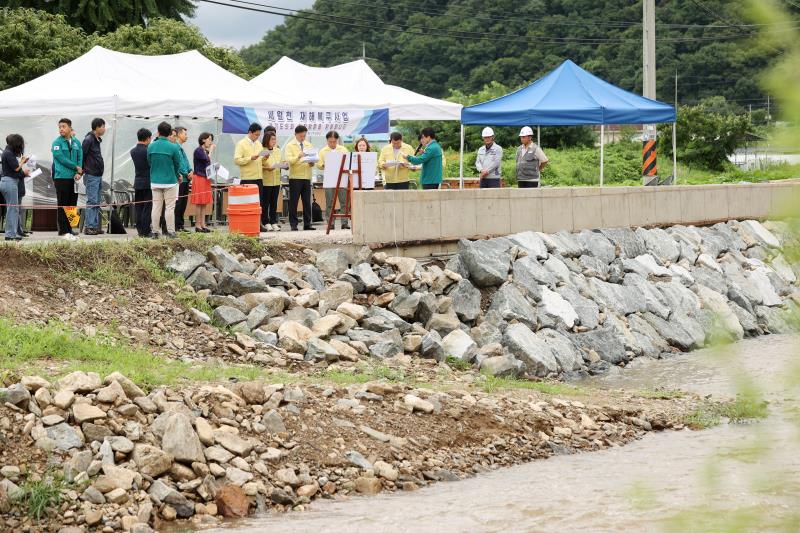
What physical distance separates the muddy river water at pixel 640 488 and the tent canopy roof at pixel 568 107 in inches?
347

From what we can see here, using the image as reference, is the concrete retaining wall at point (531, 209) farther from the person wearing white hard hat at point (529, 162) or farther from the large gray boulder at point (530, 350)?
the large gray boulder at point (530, 350)

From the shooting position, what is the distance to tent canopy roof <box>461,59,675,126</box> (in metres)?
22.0

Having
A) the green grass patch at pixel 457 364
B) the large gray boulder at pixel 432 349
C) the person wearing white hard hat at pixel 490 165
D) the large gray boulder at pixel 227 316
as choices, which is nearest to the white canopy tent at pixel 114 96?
the person wearing white hard hat at pixel 490 165

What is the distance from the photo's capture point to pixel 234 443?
29.8 feet

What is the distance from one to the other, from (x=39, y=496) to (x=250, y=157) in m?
10.9

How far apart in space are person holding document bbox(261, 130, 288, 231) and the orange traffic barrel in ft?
7.27

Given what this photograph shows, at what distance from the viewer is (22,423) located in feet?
28.4

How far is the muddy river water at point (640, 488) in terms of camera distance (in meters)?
2.17

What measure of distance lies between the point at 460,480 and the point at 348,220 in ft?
33.4

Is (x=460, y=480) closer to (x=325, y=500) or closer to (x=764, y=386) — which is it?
(x=325, y=500)

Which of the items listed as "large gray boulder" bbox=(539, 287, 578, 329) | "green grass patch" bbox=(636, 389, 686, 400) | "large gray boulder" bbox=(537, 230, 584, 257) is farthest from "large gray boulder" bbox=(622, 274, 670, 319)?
"green grass patch" bbox=(636, 389, 686, 400)

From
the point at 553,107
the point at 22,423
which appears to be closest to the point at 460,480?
Result: the point at 22,423

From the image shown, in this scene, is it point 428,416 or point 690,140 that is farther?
point 690,140

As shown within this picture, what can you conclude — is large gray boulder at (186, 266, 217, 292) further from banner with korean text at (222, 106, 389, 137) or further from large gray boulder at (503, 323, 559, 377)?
banner with korean text at (222, 106, 389, 137)
